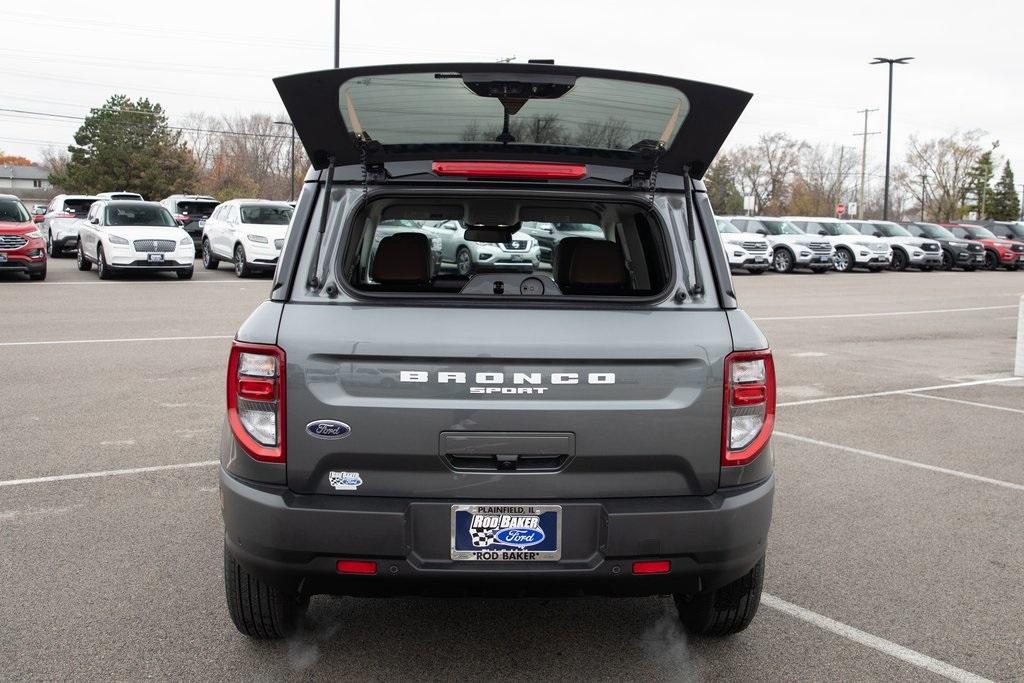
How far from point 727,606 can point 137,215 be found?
21360 millimetres

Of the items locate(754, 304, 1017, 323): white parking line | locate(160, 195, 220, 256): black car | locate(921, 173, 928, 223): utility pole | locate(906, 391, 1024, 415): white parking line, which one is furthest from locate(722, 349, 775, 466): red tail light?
locate(921, 173, 928, 223): utility pole

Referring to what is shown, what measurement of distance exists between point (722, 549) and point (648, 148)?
1.35 metres

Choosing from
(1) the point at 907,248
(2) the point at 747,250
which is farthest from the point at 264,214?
(1) the point at 907,248

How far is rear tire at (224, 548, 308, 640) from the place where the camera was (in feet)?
11.6

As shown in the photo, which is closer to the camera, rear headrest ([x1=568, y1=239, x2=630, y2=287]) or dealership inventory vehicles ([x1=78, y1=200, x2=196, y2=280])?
rear headrest ([x1=568, y1=239, x2=630, y2=287])

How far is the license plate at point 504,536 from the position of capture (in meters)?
3.09

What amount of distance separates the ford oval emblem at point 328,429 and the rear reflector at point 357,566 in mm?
389

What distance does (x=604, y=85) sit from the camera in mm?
3197

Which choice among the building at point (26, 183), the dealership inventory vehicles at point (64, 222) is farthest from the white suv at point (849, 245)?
the building at point (26, 183)

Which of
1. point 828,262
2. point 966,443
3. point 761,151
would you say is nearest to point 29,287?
point 966,443

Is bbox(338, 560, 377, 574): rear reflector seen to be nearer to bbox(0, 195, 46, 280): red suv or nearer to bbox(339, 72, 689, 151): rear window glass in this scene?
bbox(339, 72, 689, 151): rear window glass

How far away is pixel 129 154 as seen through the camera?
75.8 metres

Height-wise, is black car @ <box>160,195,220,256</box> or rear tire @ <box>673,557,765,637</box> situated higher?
black car @ <box>160,195,220,256</box>

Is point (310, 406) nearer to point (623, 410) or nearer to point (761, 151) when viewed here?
point (623, 410)
